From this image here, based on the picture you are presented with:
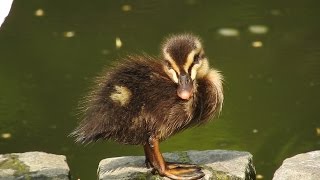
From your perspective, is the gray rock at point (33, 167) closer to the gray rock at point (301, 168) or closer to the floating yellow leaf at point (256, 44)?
the gray rock at point (301, 168)

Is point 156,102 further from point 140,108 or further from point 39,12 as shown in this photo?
point 39,12

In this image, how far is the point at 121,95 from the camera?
2.97 metres

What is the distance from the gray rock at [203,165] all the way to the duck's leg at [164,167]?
35mm

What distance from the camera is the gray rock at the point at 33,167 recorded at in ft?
10.4

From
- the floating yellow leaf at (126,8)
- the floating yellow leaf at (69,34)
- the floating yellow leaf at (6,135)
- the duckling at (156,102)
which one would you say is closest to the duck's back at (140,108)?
the duckling at (156,102)

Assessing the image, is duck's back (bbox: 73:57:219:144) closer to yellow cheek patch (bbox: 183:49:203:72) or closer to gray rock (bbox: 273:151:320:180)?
yellow cheek patch (bbox: 183:49:203:72)

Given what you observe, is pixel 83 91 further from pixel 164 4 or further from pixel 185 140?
pixel 164 4

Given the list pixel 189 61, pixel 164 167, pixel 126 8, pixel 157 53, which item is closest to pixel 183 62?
pixel 189 61

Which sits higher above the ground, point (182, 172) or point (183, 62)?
point (183, 62)

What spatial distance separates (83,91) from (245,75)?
28.8 inches

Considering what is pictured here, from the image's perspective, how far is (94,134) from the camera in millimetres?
2969

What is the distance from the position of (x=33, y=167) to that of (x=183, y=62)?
670mm

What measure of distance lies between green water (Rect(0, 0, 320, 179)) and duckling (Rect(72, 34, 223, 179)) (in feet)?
2.35

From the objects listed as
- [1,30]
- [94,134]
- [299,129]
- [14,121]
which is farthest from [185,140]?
[1,30]
